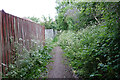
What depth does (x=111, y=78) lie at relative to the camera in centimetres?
195

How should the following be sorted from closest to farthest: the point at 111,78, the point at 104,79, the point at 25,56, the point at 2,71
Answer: the point at 111,78 → the point at 104,79 → the point at 2,71 → the point at 25,56

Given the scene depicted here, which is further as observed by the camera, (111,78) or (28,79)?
(28,79)

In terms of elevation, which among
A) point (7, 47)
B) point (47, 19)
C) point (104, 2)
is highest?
point (47, 19)

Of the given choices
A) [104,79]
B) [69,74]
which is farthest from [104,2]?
[69,74]

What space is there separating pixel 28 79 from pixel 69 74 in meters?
1.27

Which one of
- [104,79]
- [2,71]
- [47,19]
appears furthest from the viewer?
[47,19]

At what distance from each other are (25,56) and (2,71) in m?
0.75

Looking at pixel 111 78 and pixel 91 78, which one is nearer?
pixel 111 78

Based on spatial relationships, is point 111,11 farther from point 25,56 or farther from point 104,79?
point 25,56

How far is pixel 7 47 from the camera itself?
2451 millimetres

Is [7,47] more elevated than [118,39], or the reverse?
[118,39]

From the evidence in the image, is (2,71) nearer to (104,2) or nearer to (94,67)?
(94,67)

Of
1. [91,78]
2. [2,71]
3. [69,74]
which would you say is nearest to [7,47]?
[2,71]

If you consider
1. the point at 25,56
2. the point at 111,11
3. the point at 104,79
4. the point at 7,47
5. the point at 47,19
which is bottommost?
the point at 104,79
